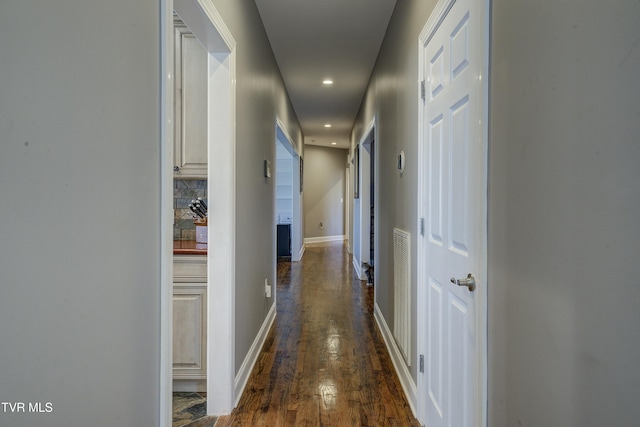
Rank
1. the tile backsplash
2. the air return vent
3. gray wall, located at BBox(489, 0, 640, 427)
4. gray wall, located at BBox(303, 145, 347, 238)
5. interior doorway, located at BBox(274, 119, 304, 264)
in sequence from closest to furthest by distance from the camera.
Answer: gray wall, located at BBox(489, 0, 640, 427)
the air return vent
the tile backsplash
interior doorway, located at BBox(274, 119, 304, 264)
gray wall, located at BBox(303, 145, 347, 238)

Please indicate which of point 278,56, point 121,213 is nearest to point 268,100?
point 278,56

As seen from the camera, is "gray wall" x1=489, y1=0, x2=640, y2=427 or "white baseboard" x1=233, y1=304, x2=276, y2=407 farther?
"white baseboard" x1=233, y1=304, x2=276, y2=407

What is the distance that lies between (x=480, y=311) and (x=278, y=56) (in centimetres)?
338

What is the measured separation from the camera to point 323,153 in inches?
398

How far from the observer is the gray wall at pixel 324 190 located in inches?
390

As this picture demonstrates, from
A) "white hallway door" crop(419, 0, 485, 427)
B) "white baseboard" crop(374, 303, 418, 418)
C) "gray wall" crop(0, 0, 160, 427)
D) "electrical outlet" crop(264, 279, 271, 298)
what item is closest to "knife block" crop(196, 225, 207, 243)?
"electrical outlet" crop(264, 279, 271, 298)

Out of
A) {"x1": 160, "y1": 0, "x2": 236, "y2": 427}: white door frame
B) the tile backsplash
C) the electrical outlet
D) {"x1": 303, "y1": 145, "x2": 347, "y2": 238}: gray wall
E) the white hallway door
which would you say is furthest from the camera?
{"x1": 303, "y1": 145, "x2": 347, "y2": 238}: gray wall

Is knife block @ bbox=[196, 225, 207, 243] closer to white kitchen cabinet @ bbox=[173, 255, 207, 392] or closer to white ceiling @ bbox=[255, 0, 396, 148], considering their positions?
white kitchen cabinet @ bbox=[173, 255, 207, 392]

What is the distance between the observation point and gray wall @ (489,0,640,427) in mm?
606

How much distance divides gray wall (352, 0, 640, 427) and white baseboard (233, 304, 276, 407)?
1524mm

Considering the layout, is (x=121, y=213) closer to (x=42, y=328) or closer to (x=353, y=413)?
(x=42, y=328)

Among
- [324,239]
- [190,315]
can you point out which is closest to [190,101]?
[190,315]

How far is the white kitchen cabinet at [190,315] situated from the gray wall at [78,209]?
1.06m

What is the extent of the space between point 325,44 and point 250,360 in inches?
113
